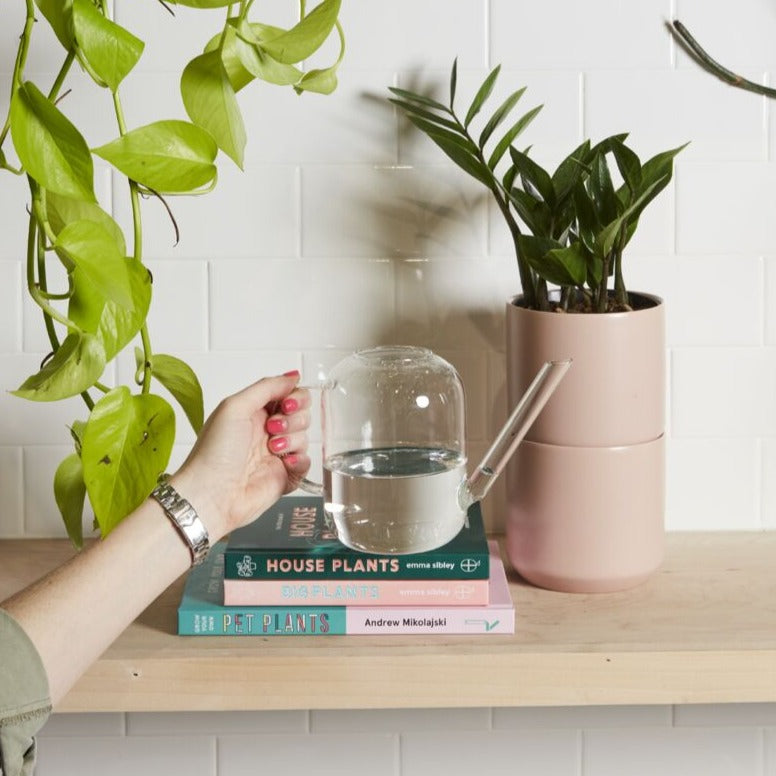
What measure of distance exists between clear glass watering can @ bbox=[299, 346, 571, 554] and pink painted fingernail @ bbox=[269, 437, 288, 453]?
0.15 feet

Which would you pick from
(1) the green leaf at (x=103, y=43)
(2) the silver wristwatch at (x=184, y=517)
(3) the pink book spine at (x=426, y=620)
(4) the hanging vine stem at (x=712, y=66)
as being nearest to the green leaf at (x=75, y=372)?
(2) the silver wristwatch at (x=184, y=517)

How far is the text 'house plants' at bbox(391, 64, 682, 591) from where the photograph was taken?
1.29m

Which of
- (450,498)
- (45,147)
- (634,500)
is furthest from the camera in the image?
(634,500)

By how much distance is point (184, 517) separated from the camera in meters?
1.14

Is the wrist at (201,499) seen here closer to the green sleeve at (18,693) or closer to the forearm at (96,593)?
the forearm at (96,593)

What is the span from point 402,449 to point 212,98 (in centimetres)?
38

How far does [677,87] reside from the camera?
149 cm

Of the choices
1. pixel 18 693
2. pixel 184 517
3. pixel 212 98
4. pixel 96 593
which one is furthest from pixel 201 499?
pixel 212 98

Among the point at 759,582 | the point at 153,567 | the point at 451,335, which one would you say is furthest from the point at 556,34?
the point at 153,567

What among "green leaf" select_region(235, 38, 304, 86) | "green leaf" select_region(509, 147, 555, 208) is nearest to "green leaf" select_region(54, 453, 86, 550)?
"green leaf" select_region(235, 38, 304, 86)

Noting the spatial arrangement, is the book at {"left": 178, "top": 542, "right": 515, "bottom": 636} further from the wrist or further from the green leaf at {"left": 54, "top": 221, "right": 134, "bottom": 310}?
the green leaf at {"left": 54, "top": 221, "right": 134, "bottom": 310}

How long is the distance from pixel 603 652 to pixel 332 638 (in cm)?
26

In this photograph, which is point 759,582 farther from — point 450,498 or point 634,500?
point 450,498

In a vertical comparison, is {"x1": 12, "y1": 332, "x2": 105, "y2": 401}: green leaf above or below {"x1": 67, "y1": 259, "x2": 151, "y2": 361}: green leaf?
below
